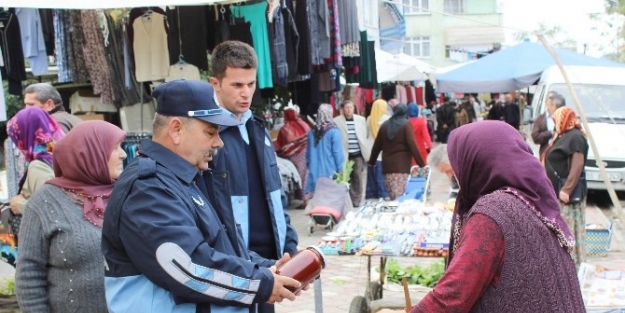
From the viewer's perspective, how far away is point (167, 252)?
2.26 m

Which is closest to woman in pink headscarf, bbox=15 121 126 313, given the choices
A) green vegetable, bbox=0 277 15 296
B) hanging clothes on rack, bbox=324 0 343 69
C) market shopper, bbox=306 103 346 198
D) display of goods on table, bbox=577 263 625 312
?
green vegetable, bbox=0 277 15 296

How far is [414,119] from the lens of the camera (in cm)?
1278

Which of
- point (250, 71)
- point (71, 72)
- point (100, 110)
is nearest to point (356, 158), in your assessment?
point (100, 110)

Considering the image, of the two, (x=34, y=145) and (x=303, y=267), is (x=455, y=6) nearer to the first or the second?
(x=34, y=145)

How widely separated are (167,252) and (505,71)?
45.0 ft

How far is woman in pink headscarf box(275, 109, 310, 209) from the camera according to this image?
12273 mm

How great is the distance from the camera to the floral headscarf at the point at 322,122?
11383mm

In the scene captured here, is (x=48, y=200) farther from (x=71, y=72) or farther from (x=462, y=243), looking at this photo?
(x=71, y=72)

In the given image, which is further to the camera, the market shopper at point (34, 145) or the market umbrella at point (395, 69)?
the market umbrella at point (395, 69)

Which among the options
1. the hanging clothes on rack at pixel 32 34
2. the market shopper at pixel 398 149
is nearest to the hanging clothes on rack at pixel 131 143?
the hanging clothes on rack at pixel 32 34

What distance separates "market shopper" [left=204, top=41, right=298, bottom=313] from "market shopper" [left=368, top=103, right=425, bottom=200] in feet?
24.8

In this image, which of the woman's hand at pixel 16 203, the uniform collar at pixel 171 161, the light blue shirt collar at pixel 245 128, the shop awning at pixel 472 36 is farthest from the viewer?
the shop awning at pixel 472 36

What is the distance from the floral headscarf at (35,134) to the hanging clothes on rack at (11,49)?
8.05 ft

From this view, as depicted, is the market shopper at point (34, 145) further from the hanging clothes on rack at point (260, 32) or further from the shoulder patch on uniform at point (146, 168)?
the shoulder patch on uniform at point (146, 168)
